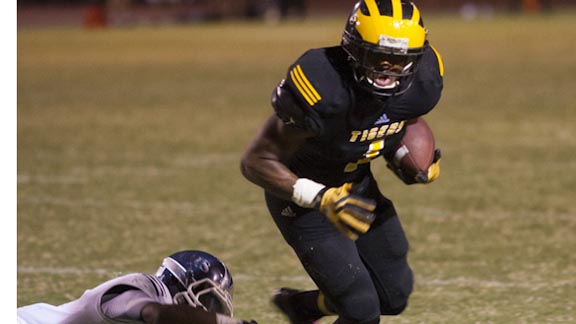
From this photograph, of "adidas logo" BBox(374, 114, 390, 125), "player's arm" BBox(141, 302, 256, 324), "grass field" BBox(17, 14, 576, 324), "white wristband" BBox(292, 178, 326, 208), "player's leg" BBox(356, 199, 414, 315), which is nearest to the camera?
"player's arm" BBox(141, 302, 256, 324)

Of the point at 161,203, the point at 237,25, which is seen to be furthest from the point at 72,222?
the point at 237,25

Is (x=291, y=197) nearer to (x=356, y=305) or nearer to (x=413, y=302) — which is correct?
(x=356, y=305)

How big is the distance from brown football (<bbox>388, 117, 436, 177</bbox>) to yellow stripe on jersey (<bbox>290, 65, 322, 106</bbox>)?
1.85 ft

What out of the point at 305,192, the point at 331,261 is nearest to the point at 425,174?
the point at 331,261

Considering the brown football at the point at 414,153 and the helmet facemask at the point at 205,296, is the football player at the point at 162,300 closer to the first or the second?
the helmet facemask at the point at 205,296

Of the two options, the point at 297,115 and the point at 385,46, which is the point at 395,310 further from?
the point at 385,46

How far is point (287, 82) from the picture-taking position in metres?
3.56

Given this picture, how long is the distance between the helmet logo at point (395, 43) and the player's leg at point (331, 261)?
67 centimetres

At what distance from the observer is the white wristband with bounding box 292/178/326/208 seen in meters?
→ 3.41

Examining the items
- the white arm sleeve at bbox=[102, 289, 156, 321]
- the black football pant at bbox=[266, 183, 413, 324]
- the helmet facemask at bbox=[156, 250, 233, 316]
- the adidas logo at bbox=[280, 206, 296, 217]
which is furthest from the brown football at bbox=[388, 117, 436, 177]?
the white arm sleeve at bbox=[102, 289, 156, 321]

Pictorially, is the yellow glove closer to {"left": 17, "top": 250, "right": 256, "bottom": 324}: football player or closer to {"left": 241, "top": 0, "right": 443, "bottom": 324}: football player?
{"left": 241, "top": 0, "right": 443, "bottom": 324}: football player

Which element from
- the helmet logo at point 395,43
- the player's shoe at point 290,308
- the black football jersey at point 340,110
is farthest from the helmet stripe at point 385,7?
the player's shoe at point 290,308

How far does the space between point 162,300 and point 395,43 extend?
3.72 feet

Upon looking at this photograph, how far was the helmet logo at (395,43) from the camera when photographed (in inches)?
137
